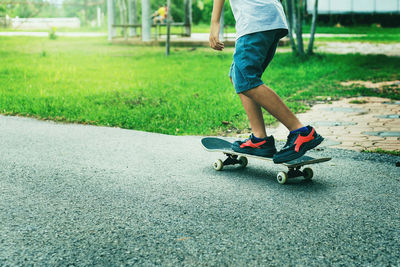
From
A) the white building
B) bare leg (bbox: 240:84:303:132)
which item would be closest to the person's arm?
bare leg (bbox: 240:84:303:132)

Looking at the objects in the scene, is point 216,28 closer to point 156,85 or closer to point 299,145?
point 299,145

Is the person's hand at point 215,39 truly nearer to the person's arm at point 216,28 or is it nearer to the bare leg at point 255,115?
the person's arm at point 216,28

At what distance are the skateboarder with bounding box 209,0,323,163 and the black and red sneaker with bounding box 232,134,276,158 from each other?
0.19 metres

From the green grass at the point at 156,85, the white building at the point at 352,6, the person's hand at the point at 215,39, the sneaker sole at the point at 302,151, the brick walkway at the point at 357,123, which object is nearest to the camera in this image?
the sneaker sole at the point at 302,151

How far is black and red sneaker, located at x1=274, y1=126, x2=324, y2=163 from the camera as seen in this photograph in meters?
3.88

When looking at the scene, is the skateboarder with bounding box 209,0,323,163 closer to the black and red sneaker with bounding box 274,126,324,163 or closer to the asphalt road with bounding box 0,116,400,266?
the black and red sneaker with bounding box 274,126,324,163

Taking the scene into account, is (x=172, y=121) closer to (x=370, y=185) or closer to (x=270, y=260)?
(x=370, y=185)

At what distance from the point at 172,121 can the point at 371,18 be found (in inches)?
1258

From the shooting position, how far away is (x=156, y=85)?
32.9 feet

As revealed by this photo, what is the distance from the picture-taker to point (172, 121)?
6.83 metres

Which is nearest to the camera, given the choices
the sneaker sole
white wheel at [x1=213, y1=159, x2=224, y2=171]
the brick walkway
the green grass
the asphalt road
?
the asphalt road

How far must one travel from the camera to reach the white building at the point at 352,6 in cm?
3472

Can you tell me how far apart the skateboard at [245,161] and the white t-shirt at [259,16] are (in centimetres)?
99

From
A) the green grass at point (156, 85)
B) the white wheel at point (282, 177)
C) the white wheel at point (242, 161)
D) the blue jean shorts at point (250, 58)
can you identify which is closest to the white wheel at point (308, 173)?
the white wheel at point (282, 177)
